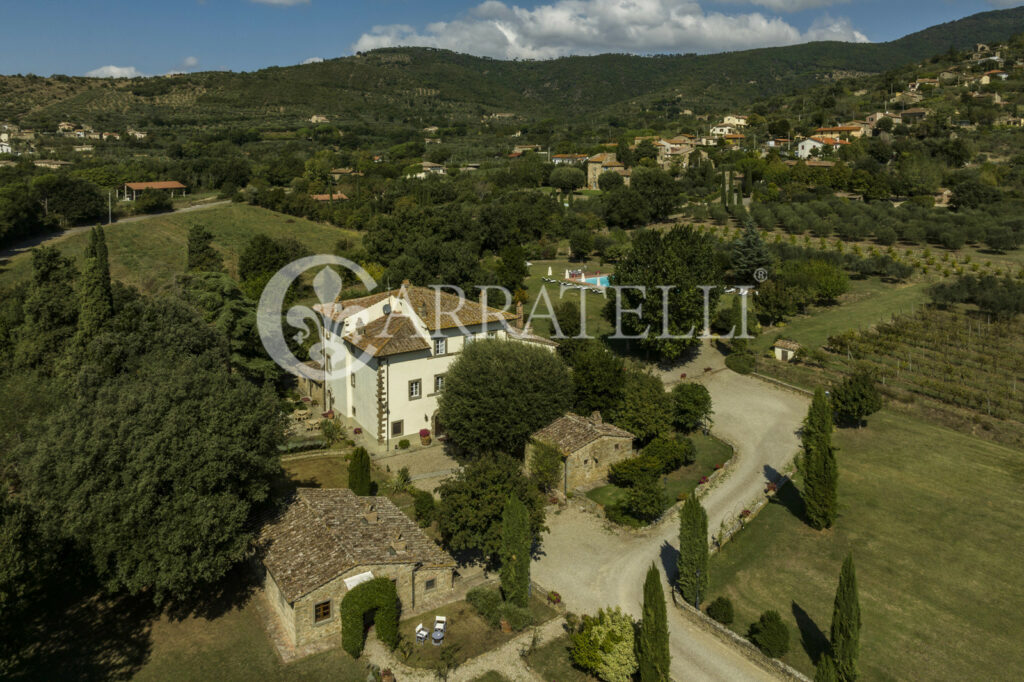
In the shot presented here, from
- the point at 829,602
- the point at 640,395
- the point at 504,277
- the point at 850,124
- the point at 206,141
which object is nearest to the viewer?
the point at 829,602

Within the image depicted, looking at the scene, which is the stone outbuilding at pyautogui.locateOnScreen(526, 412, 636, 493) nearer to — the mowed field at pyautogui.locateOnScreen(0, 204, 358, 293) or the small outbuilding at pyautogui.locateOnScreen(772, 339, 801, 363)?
the small outbuilding at pyautogui.locateOnScreen(772, 339, 801, 363)

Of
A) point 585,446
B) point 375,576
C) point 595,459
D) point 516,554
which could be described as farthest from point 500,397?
point 375,576

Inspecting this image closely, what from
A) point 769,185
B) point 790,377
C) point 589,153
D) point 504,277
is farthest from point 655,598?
point 589,153

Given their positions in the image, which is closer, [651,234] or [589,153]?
[651,234]

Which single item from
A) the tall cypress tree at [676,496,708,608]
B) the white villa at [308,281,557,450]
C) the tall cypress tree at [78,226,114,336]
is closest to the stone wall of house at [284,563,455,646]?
the tall cypress tree at [676,496,708,608]

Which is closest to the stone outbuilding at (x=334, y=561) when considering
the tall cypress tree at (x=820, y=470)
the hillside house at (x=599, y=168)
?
the tall cypress tree at (x=820, y=470)

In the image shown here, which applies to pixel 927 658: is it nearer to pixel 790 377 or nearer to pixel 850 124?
pixel 790 377
